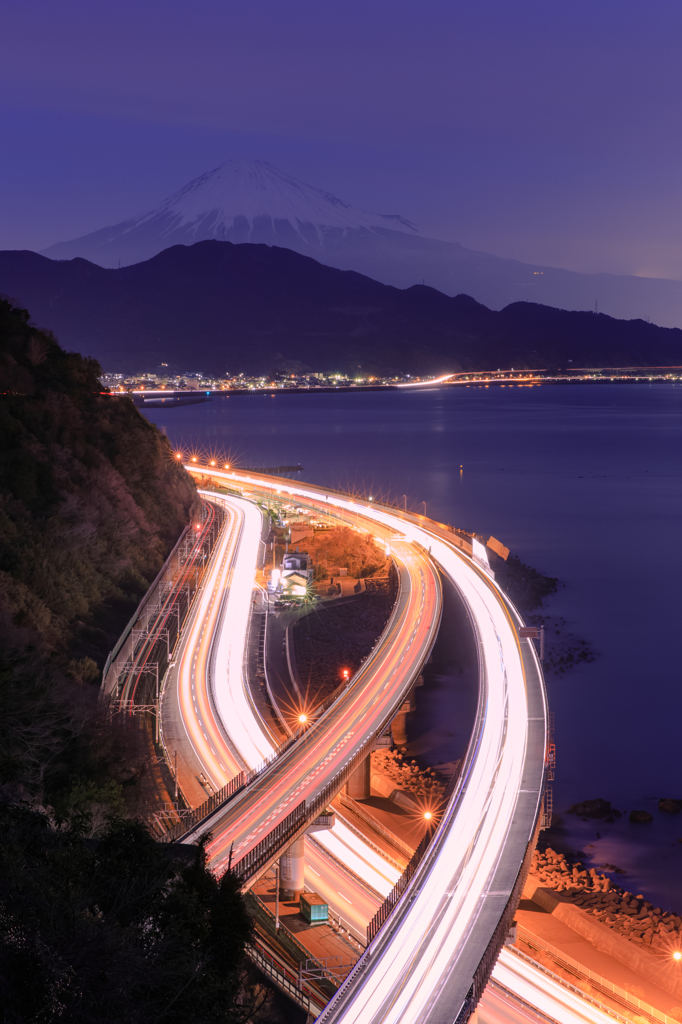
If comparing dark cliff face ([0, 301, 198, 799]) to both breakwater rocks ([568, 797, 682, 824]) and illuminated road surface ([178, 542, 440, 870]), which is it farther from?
breakwater rocks ([568, 797, 682, 824])

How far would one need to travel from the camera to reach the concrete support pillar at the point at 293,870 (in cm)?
1034

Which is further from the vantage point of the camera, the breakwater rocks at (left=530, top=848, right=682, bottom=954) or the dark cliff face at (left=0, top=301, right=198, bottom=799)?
the breakwater rocks at (left=530, top=848, right=682, bottom=954)

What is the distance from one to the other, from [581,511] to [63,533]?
32049mm

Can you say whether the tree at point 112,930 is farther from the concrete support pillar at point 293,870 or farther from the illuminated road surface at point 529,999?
the illuminated road surface at point 529,999

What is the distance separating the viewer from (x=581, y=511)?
45438 millimetres

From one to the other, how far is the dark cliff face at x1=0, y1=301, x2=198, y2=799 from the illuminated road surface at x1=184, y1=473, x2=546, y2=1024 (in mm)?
3877

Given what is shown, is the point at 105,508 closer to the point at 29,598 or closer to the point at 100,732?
the point at 29,598

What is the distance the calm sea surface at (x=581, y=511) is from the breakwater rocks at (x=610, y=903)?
20.1 inches

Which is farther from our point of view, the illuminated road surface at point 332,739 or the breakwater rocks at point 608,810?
the breakwater rocks at point 608,810

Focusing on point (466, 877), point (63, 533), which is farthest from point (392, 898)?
point (63, 533)

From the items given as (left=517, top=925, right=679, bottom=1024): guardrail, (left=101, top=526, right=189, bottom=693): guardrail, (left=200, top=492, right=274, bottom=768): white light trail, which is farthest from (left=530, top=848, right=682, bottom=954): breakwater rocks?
(left=101, top=526, right=189, bottom=693): guardrail

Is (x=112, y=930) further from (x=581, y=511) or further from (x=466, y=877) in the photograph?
(x=581, y=511)

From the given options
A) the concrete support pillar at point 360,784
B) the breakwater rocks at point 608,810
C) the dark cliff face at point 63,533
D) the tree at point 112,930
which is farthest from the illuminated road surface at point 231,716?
the breakwater rocks at point 608,810

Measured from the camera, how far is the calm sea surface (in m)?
15.9
